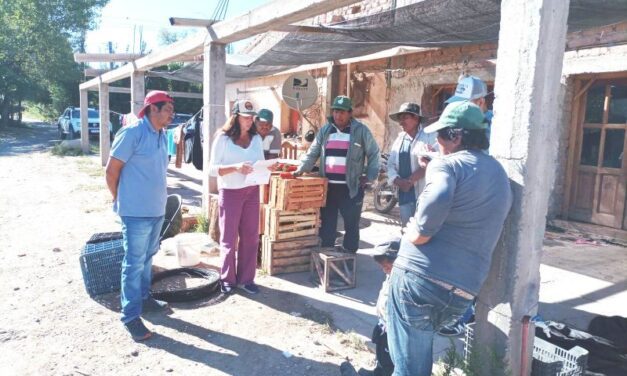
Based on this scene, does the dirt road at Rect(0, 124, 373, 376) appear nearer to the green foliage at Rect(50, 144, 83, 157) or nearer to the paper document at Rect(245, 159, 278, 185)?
the paper document at Rect(245, 159, 278, 185)

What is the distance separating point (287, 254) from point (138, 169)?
2.13 m

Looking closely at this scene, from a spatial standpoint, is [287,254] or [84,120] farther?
[84,120]

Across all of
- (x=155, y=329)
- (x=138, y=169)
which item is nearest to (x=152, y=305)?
(x=155, y=329)

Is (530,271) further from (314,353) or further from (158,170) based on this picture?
(158,170)

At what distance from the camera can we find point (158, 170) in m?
3.95

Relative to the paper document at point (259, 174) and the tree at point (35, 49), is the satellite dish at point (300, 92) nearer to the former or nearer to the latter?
the paper document at point (259, 174)

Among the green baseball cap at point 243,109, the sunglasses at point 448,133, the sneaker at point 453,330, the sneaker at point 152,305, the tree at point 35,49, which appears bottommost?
the sneaker at point 152,305

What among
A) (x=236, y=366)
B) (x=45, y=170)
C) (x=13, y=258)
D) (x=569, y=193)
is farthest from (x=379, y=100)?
(x=45, y=170)

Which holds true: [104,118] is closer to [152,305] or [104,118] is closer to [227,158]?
[227,158]

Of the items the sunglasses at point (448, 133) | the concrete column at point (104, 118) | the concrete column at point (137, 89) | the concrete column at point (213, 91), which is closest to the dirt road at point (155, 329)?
the sunglasses at point (448, 133)

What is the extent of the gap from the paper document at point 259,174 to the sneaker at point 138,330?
1.61 meters

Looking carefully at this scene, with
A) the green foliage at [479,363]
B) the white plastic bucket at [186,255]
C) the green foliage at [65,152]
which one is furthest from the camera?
the green foliage at [65,152]

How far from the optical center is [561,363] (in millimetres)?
2824

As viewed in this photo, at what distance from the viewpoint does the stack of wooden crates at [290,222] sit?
5203 millimetres
